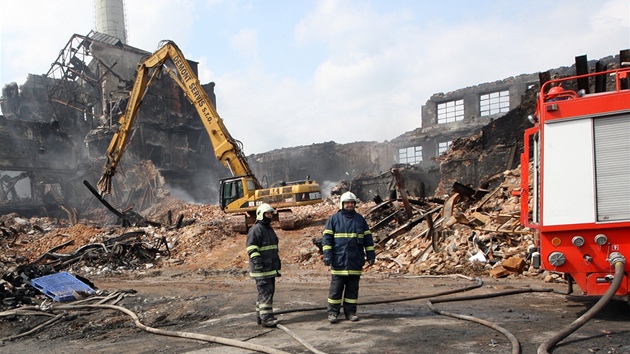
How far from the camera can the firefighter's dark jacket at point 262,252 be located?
20.5 ft

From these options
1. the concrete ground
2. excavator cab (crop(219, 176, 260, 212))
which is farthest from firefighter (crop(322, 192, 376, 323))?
excavator cab (crop(219, 176, 260, 212))

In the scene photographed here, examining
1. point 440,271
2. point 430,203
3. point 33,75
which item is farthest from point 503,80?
point 33,75

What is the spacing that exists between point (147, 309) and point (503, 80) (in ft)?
107

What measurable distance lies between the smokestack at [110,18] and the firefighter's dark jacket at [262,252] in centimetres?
5779

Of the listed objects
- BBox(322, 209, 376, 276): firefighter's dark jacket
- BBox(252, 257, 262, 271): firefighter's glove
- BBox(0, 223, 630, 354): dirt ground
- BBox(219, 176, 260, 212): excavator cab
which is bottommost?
BBox(0, 223, 630, 354): dirt ground

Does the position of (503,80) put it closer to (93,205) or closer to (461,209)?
(461,209)

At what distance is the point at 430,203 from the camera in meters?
16.4

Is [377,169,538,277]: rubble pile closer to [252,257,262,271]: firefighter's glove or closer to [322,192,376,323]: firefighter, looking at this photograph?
[322,192,376,323]: firefighter

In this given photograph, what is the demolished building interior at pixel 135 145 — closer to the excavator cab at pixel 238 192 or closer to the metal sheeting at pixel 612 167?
the excavator cab at pixel 238 192

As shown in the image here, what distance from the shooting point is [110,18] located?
5806 cm

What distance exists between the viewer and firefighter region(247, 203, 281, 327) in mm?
6246

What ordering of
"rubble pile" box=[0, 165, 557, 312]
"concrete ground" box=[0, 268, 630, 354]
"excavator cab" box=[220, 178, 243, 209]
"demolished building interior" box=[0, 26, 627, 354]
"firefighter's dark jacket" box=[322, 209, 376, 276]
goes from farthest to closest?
1. "excavator cab" box=[220, 178, 243, 209]
2. "demolished building interior" box=[0, 26, 627, 354]
3. "rubble pile" box=[0, 165, 557, 312]
4. "firefighter's dark jacket" box=[322, 209, 376, 276]
5. "concrete ground" box=[0, 268, 630, 354]

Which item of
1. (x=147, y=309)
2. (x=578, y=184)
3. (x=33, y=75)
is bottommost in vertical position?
(x=147, y=309)

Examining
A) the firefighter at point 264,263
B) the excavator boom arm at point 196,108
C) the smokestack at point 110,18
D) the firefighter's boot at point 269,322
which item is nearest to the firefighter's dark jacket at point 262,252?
the firefighter at point 264,263
